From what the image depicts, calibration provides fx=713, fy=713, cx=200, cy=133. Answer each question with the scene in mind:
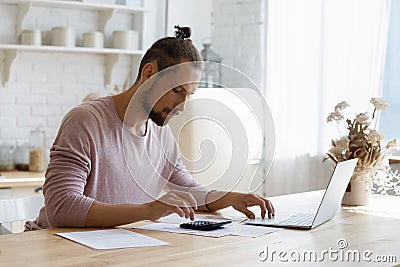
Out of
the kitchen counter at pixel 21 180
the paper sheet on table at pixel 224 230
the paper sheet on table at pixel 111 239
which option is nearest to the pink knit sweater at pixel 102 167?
the paper sheet on table at pixel 111 239

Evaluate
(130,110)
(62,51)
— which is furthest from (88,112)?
(62,51)

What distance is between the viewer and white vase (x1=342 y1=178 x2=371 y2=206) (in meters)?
2.84

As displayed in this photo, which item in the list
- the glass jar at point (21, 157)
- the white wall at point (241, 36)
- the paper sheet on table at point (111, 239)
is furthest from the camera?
the white wall at point (241, 36)

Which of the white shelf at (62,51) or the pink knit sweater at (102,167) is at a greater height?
the white shelf at (62,51)

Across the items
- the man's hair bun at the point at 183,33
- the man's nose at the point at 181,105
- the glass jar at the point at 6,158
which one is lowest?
the glass jar at the point at 6,158

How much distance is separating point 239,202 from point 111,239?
631 mm

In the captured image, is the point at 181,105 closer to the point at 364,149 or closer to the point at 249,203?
the point at 249,203

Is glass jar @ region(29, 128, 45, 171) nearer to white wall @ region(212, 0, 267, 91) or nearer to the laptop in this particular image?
white wall @ region(212, 0, 267, 91)

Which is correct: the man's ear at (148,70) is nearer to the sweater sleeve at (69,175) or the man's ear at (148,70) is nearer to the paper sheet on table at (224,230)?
the sweater sleeve at (69,175)

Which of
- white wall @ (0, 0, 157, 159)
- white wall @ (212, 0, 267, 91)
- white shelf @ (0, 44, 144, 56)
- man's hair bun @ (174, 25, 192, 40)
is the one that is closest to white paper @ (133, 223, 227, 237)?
man's hair bun @ (174, 25, 192, 40)

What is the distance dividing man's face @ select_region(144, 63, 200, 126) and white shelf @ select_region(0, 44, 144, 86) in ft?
6.25

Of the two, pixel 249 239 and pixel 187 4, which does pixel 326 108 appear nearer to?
pixel 187 4

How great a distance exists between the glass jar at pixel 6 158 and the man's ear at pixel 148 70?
2019 mm

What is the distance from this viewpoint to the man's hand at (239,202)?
246cm
